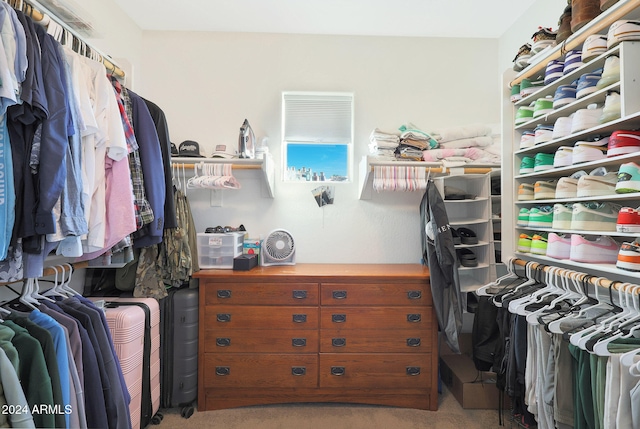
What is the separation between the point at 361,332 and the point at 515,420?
0.99 metres

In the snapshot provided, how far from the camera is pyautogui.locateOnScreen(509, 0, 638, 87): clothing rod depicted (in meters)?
1.50

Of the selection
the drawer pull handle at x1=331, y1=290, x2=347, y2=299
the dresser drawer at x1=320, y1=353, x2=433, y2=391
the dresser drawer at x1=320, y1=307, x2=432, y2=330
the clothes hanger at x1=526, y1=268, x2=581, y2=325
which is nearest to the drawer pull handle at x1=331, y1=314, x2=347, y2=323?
the dresser drawer at x1=320, y1=307, x2=432, y2=330

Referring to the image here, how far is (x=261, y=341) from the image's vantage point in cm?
238

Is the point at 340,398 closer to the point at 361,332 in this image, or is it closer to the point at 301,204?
the point at 361,332

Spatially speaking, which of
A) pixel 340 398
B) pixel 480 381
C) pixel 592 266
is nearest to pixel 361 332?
pixel 340 398

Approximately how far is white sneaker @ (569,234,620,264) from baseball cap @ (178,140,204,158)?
2.45 metres

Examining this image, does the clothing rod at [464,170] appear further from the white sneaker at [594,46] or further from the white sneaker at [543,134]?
the white sneaker at [594,46]

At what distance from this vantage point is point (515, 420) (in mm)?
2141

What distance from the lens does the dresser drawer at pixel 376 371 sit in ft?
7.79

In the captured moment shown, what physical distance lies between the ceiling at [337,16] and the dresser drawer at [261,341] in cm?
227

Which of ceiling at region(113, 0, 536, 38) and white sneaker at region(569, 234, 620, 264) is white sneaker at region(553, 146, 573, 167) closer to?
white sneaker at region(569, 234, 620, 264)

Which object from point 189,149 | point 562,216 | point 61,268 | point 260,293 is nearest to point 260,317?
point 260,293

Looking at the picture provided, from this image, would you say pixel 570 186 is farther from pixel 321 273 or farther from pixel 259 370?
pixel 259 370

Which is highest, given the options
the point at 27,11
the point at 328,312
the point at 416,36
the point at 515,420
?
the point at 416,36
